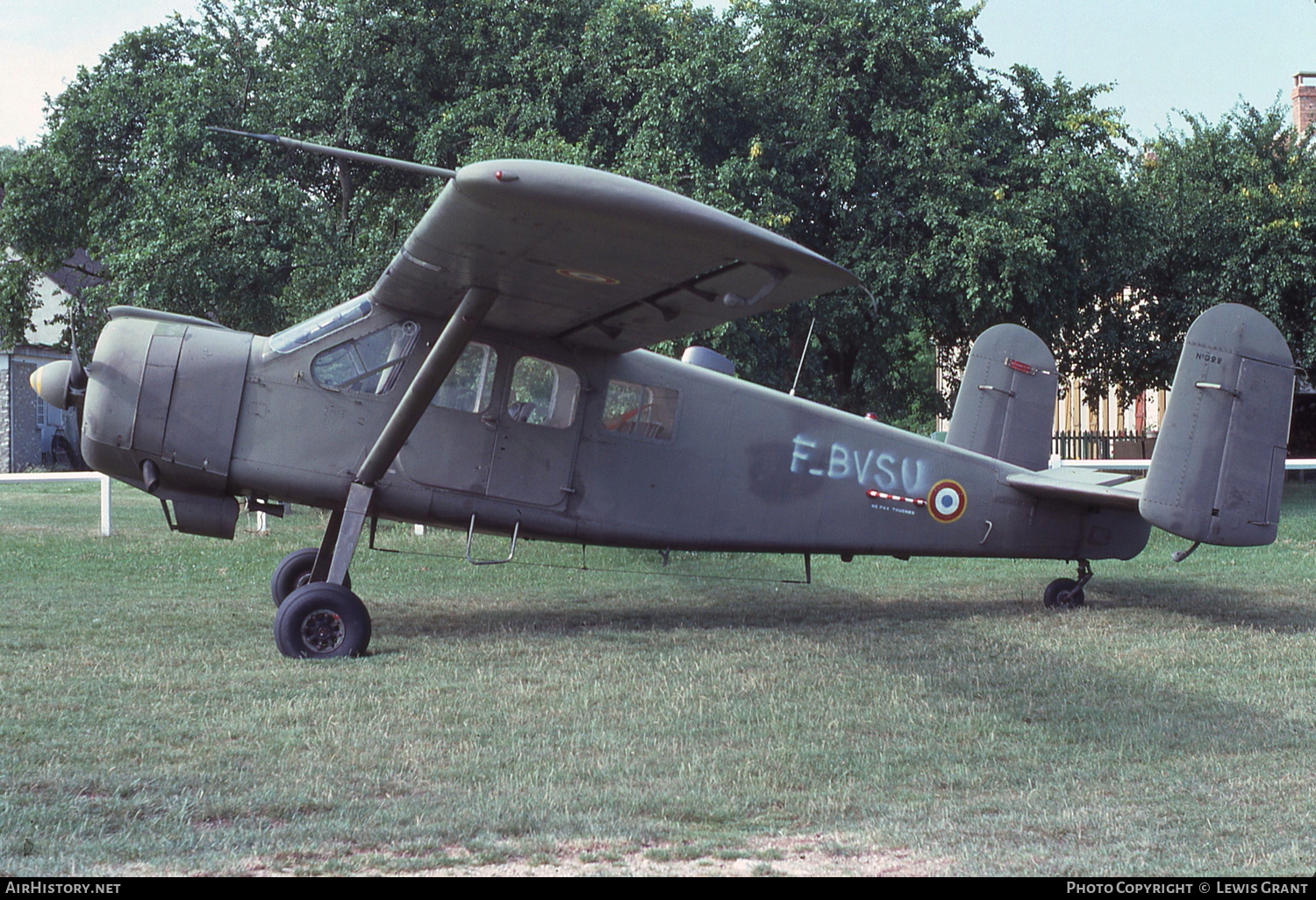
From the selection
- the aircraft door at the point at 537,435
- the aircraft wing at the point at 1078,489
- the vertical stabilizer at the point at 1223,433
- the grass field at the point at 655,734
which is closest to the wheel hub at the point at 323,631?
the grass field at the point at 655,734

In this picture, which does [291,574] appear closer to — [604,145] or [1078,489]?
[1078,489]

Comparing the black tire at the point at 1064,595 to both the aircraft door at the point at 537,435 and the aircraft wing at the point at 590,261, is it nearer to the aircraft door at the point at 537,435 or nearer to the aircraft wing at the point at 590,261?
the aircraft wing at the point at 590,261

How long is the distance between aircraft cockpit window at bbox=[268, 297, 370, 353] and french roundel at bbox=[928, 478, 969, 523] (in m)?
5.02

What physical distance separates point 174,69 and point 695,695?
18.6 metres

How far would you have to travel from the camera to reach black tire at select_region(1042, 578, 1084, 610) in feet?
35.3

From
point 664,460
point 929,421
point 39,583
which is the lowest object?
point 39,583

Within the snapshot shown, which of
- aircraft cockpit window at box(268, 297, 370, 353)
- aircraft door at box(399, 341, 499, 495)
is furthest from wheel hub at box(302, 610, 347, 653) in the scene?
aircraft cockpit window at box(268, 297, 370, 353)

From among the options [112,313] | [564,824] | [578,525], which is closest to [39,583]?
[112,313]

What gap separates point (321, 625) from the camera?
7.84 metres

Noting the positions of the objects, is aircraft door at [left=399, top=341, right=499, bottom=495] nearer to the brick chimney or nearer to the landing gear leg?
the landing gear leg

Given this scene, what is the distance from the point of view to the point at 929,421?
48062 mm

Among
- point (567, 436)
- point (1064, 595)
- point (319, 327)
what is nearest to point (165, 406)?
point (319, 327)

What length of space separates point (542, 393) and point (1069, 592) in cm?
534

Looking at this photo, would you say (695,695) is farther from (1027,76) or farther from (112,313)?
(1027,76)
